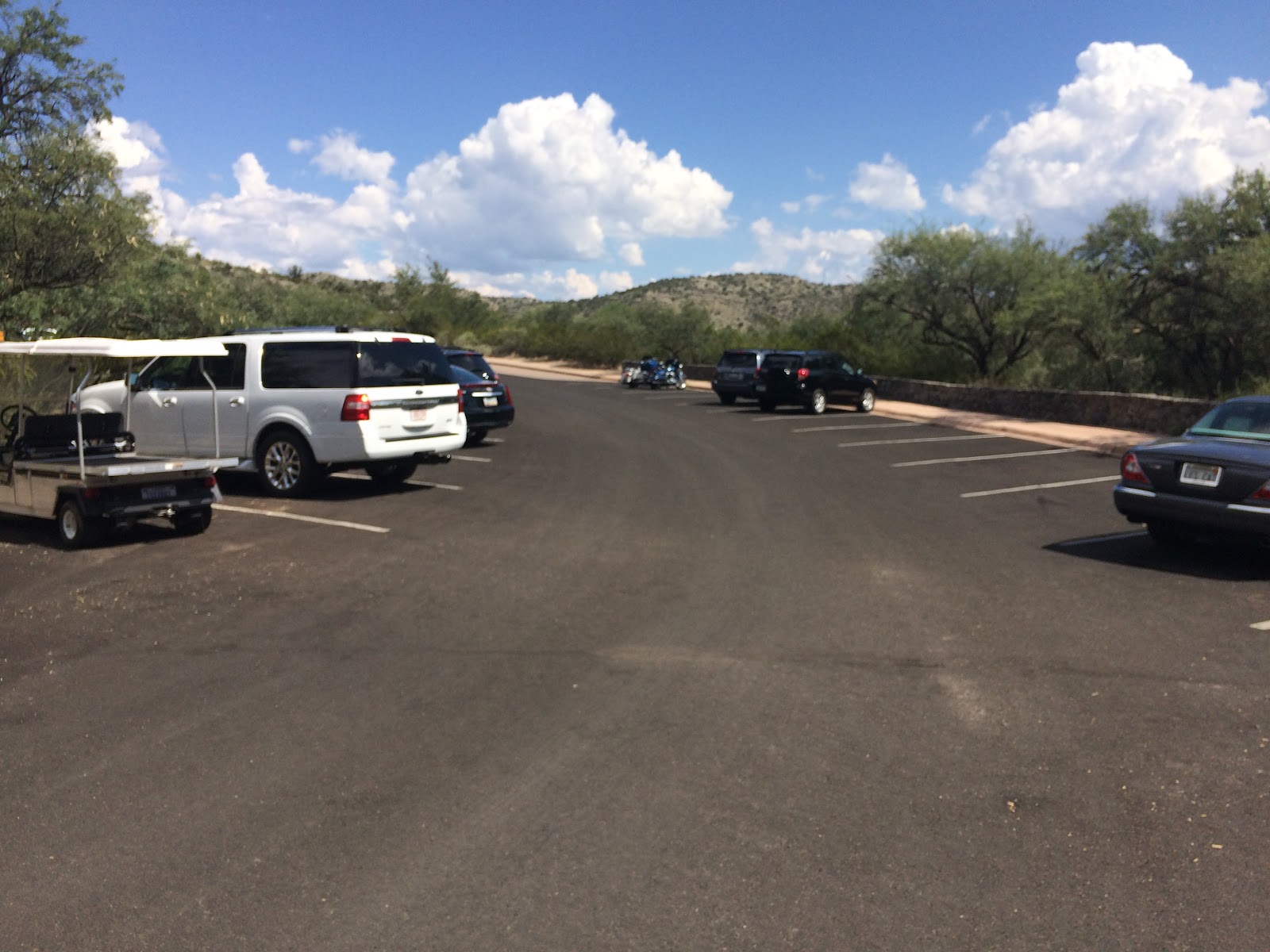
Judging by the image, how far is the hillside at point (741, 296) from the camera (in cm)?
10356

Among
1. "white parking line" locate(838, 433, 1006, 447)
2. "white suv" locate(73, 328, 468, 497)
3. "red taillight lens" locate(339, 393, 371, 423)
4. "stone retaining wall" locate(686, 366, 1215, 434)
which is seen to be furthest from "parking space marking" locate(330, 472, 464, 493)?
"stone retaining wall" locate(686, 366, 1215, 434)

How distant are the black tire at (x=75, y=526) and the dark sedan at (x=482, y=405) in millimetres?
9235

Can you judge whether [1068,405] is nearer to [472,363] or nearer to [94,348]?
[472,363]

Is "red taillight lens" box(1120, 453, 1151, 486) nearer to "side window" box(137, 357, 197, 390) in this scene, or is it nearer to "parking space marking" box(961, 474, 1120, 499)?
"parking space marking" box(961, 474, 1120, 499)

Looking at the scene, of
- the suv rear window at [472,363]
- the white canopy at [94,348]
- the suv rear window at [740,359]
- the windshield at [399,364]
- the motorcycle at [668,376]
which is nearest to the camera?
the white canopy at [94,348]

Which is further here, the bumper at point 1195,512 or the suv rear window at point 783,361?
the suv rear window at point 783,361

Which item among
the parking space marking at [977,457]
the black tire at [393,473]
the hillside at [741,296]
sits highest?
the hillside at [741,296]

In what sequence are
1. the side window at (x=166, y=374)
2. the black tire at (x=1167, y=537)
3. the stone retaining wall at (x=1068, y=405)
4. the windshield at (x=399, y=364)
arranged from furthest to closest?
the stone retaining wall at (x=1068, y=405), the side window at (x=166, y=374), the windshield at (x=399, y=364), the black tire at (x=1167, y=537)

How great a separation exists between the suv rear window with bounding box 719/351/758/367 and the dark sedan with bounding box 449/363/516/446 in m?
12.9

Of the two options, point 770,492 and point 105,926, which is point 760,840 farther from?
point 770,492

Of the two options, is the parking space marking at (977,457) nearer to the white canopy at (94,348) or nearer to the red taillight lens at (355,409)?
the red taillight lens at (355,409)

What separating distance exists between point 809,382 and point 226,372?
1745cm

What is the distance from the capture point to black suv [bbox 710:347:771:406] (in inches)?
1236

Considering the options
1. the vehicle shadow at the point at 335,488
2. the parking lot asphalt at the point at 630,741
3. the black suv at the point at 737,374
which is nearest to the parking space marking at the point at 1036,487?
the parking lot asphalt at the point at 630,741
